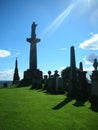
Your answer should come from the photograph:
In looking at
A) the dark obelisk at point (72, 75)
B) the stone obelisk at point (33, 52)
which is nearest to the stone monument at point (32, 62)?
the stone obelisk at point (33, 52)

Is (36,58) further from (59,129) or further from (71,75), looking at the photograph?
(59,129)

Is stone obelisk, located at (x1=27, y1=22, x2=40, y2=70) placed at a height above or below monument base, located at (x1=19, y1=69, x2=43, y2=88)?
above

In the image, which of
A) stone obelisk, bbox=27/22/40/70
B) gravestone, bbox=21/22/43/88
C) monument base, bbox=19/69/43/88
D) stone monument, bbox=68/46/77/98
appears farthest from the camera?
stone obelisk, bbox=27/22/40/70

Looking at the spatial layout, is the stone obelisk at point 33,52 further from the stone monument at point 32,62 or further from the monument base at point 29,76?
the monument base at point 29,76

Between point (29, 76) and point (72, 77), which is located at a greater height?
point (29, 76)

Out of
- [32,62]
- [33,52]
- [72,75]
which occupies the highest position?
[33,52]

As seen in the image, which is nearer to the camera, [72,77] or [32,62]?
[72,77]

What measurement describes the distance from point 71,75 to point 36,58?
15839 mm

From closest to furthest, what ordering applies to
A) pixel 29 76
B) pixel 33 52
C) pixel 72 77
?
pixel 72 77, pixel 29 76, pixel 33 52

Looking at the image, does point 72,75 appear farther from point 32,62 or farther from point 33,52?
point 33,52

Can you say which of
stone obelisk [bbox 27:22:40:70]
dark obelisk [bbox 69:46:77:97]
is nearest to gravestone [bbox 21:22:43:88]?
stone obelisk [bbox 27:22:40:70]

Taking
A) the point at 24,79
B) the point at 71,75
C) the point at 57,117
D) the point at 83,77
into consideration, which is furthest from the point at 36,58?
the point at 57,117

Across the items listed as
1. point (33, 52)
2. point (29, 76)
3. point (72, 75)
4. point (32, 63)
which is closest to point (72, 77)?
point (72, 75)

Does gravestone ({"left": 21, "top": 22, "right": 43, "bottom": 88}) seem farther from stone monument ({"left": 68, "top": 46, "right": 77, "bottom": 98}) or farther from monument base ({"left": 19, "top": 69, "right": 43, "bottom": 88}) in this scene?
stone monument ({"left": 68, "top": 46, "right": 77, "bottom": 98})
